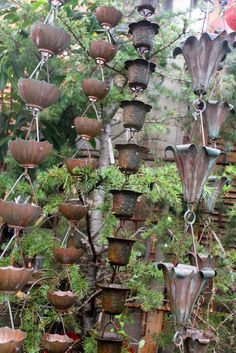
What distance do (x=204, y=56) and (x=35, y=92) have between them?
0.59 meters

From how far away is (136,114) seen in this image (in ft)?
5.21

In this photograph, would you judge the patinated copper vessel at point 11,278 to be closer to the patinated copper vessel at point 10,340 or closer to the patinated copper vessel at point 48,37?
the patinated copper vessel at point 10,340

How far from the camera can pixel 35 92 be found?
1.41 m

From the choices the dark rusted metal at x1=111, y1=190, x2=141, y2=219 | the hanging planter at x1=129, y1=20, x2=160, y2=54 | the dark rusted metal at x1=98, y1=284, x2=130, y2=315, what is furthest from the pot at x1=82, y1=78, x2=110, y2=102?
the dark rusted metal at x1=98, y1=284, x2=130, y2=315

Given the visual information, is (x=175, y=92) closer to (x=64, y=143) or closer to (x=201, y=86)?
(x=64, y=143)

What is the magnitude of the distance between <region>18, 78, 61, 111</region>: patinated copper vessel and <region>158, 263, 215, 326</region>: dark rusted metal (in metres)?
0.70

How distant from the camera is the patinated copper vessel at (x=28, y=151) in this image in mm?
1379

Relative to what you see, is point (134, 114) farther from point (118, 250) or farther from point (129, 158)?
point (118, 250)

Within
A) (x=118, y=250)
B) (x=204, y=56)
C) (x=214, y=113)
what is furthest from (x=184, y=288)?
(x=204, y=56)

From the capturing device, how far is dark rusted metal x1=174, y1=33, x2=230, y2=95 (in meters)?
1.44

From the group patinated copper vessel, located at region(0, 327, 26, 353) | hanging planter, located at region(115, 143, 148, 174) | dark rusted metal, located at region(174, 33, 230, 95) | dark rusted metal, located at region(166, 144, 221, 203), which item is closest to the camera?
patinated copper vessel, located at region(0, 327, 26, 353)

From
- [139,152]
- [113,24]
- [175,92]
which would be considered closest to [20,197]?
[139,152]

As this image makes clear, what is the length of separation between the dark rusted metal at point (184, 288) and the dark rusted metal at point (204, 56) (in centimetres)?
62

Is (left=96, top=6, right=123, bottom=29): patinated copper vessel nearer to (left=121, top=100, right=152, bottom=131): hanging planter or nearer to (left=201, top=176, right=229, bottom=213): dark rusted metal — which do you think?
(left=121, top=100, right=152, bottom=131): hanging planter
